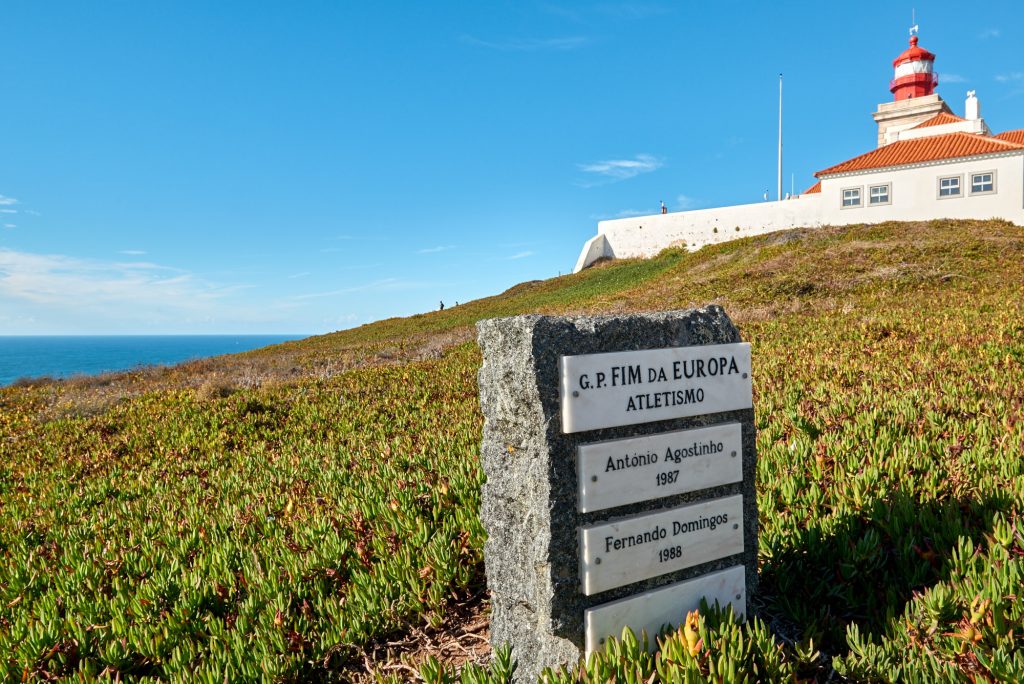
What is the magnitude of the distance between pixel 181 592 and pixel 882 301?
17.0 meters

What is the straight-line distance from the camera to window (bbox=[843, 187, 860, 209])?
121 ft

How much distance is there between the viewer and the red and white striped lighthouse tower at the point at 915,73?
53844 mm

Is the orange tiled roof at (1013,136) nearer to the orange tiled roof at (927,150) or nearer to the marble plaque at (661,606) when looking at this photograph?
the orange tiled roof at (927,150)

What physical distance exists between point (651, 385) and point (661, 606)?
3.42 feet

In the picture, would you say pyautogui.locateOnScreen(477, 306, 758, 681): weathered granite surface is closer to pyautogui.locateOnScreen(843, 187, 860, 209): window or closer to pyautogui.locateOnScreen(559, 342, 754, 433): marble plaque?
pyautogui.locateOnScreen(559, 342, 754, 433): marble plaque

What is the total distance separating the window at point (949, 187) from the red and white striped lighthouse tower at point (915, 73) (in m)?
25.3

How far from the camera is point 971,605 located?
252 cm

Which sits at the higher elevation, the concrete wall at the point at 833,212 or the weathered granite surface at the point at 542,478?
the concrete wall at the point at 833,212

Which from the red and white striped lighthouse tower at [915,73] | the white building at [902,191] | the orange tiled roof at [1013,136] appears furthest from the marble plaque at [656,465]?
the red and white striped lighthouse tower at [915,73]

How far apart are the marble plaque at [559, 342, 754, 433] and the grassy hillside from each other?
0.94 m

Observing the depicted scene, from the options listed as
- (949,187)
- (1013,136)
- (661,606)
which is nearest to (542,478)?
(661,606)

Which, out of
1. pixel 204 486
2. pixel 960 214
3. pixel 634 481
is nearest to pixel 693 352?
pixel 634 481

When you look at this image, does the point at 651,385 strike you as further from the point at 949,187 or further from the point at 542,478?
the point at 949,187

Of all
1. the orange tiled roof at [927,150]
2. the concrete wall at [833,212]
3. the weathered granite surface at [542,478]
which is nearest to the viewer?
the weathered granite surface at [542,478]
